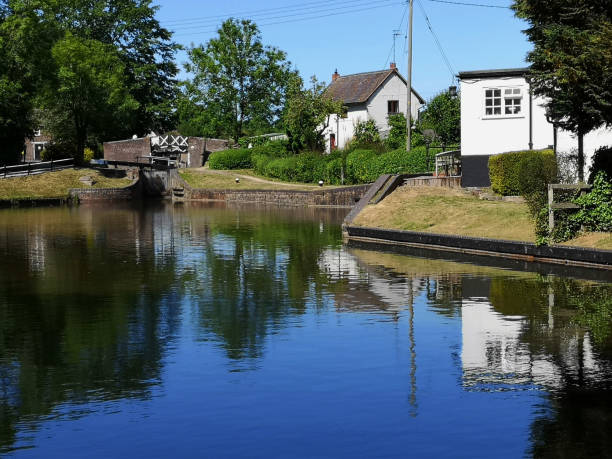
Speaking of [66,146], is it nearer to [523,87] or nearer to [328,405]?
[523,87]

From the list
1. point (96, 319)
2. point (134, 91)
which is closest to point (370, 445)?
point (96, 319)

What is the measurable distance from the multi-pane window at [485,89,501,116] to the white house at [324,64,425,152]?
38575mm

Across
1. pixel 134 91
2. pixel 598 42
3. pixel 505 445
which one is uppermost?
pixel 134 91

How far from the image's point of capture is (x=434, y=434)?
9.14m

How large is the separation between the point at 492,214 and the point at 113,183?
44.5 metres

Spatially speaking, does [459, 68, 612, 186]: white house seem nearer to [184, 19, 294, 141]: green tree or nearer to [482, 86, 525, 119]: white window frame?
[482, 86, 525, 119]: white window frame

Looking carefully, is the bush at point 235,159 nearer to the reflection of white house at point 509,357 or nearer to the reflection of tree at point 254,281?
the reflection of tree at point 254,281

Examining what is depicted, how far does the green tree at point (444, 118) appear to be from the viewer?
7444 cm

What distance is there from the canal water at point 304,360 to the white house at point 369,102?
59.9m

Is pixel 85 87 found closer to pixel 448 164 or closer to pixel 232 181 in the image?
pixel 232 181

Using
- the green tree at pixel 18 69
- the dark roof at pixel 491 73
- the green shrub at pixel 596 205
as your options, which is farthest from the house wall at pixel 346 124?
the green shrub at pixel 596 205

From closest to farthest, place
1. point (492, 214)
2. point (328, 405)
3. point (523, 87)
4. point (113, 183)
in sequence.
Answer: point (328, 405), point (492, 214), point (523, 87), point (113, 183)

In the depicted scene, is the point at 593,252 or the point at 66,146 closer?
the point at 593,252

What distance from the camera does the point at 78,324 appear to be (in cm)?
1551
